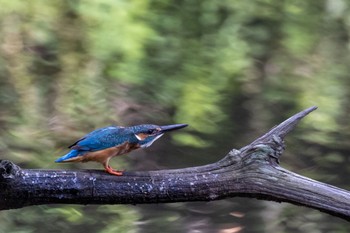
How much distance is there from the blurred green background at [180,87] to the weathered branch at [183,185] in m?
1.20

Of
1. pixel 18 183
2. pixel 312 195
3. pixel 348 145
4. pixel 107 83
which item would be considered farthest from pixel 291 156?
pixel 18 183

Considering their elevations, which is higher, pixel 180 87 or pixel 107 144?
pixel 180 87

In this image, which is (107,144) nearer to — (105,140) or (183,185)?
(105,140)

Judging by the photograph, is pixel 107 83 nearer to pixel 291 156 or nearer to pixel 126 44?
pixel 126 44

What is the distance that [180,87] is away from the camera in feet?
8.71

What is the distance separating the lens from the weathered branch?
117cm

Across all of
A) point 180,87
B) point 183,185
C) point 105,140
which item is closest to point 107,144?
point 105,140

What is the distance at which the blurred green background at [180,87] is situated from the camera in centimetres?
249

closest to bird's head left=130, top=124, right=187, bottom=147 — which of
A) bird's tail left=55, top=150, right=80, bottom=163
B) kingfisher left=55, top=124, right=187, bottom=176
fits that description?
kingfisher left=55, top=124, right=187, bottom=176

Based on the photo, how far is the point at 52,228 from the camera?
7.76ft

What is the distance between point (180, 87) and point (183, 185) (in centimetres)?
146

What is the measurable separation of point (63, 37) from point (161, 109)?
1.61ft

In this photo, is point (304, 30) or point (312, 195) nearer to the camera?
point (312, 195)

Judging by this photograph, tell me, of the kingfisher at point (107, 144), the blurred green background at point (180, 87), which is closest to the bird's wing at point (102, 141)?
the kingfisher at point (107, 144)
